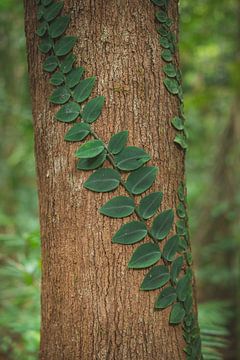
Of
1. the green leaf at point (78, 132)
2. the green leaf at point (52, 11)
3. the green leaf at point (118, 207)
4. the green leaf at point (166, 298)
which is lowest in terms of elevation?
the green leaf at point (166, 298)

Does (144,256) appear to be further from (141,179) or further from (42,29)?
(42,29)

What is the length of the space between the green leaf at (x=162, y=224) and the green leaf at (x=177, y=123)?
32 centimetres

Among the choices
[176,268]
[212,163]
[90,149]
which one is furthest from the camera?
[212,163]

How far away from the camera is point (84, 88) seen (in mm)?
1400

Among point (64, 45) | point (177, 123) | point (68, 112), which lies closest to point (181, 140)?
point (177, 123)

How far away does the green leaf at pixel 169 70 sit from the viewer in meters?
1.49

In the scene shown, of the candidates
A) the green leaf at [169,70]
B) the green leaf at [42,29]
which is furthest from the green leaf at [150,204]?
the green leaf at [42,29]

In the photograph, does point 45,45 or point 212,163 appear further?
point 212,163

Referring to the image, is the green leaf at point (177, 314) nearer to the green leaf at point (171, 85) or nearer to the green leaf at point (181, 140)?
the green leaf at point (181, 140)

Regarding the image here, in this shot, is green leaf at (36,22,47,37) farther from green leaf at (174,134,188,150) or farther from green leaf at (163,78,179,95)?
green leaf at (174,134,188,150)

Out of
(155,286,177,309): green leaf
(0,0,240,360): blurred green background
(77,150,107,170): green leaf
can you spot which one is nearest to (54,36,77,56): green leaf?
(77,150,107,170): green leaf

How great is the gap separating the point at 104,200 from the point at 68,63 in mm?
503

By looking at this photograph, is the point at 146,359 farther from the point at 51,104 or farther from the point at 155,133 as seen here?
the point at 51,104

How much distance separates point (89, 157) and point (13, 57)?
4.63 metres
